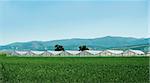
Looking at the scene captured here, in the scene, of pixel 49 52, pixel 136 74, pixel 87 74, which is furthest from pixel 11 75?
pixel 49 52

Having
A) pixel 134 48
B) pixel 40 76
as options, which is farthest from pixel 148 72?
pixel 134 48

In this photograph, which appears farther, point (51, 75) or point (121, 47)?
point (121, 47)

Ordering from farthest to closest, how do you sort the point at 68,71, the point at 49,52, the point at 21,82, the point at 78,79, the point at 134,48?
1. the point at 134,48
2. the point at 49,52
3. the point at 68,71
4. the point at 78,79
5. the point at 21,82

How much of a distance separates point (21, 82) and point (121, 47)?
4860cm

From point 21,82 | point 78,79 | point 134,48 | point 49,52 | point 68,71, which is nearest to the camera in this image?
point 21,82

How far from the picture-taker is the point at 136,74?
1054 cm

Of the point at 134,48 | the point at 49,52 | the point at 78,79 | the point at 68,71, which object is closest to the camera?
the point at 78,79

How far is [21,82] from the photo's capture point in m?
9.34

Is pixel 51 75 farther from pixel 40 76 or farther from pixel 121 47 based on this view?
pixel 121 47

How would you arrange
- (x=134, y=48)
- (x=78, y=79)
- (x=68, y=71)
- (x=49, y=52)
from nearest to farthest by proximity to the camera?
(x=78, y=79), (x=68, y=71), (x=49, y=52), (x=134, y=48)

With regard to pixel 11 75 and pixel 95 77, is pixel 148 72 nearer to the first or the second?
pixel 95 77

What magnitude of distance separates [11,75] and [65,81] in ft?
6.59

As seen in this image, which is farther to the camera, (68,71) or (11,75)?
(68,71)

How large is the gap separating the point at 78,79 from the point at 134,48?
56332mm
